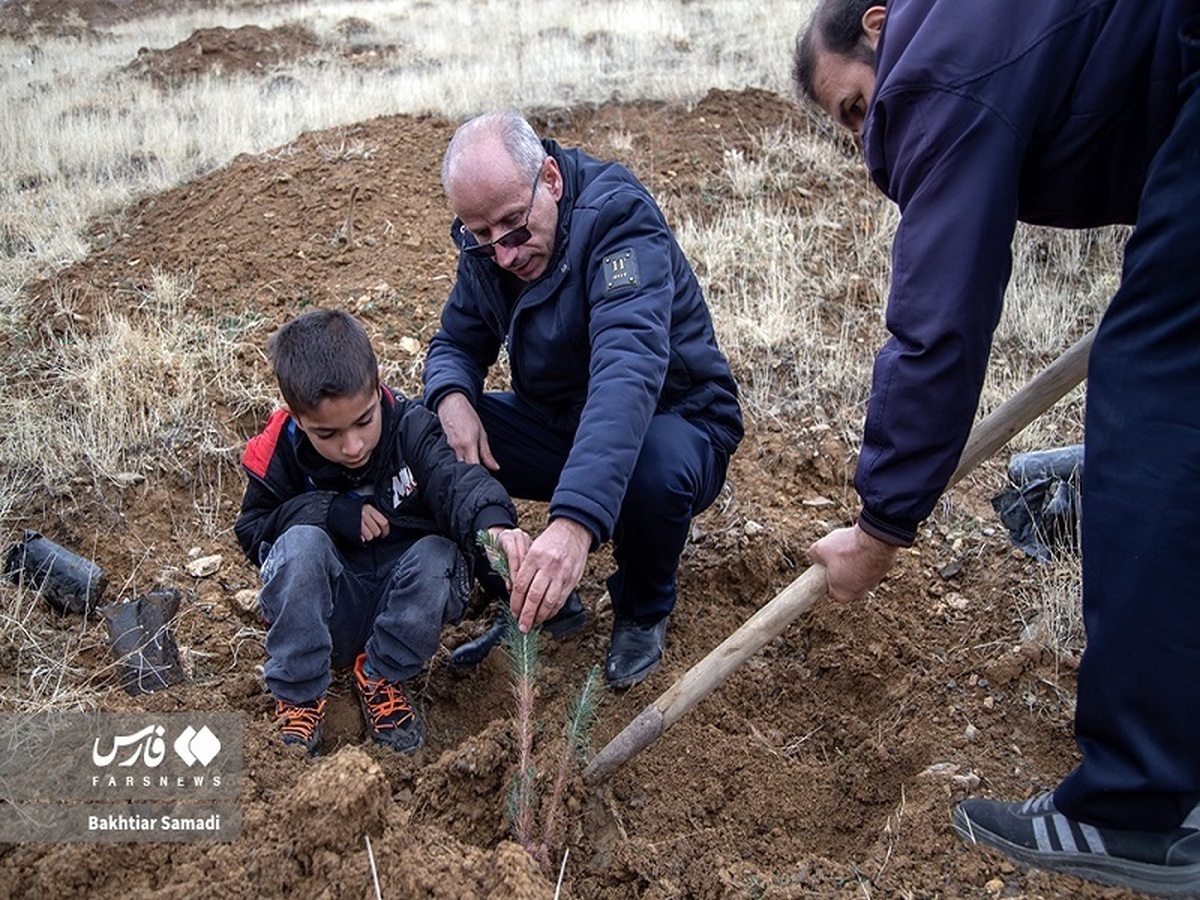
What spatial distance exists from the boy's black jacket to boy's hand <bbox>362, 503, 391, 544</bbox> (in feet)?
0.06

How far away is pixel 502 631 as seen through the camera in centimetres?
332

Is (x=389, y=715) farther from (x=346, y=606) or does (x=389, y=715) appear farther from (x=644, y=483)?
(x=644, y=483)

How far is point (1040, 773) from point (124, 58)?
16.9 m

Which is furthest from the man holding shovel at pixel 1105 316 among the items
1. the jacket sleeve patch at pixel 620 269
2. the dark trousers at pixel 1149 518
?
the jacket sleeve patch at pixel 620 269

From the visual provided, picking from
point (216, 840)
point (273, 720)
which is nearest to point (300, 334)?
point (273, 720)

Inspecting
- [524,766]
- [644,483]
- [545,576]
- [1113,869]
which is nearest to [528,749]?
[524,766]

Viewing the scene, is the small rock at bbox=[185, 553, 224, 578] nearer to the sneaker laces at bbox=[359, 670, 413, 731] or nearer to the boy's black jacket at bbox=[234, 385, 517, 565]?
the boy's black jacket at bbox=[234, 385, 517, 565]

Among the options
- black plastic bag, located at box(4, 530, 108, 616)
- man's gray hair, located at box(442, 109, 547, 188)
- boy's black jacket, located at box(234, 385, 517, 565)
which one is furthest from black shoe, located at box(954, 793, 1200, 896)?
black plastic bag, located at box(4, 530, 108, 616)

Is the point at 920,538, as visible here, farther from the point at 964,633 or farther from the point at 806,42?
the point at 806,42

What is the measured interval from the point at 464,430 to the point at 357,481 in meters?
0.40

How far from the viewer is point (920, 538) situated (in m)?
3.70

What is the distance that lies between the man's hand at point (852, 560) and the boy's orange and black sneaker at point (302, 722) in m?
1.48

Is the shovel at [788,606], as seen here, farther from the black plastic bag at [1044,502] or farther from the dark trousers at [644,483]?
the black plastic bag at [1044,502]

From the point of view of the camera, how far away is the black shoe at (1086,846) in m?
2.05
